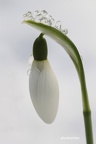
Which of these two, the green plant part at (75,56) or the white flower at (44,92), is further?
the white flower at (44,92)

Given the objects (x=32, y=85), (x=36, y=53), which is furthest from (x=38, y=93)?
(x=36, y=53)

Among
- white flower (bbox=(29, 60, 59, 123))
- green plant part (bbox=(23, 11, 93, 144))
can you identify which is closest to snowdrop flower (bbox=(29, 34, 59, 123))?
white flower (bbox=(29, 60, 59, 123))

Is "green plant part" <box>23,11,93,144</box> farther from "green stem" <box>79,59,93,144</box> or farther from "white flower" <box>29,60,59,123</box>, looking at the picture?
"white flower" <box>29,60,59,123</box>

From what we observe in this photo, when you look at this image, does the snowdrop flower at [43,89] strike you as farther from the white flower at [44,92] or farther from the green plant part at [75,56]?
the green plant part at [75,56]

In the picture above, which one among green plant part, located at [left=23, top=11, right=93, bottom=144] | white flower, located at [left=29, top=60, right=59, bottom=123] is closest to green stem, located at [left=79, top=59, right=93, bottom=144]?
green plant part, located at [left=23, top=11, right=93, bottom=144]

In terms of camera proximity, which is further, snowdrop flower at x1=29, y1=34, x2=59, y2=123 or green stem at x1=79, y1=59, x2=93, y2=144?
snowdrop flower at x1=29, y1=34, x2=59, y2=123

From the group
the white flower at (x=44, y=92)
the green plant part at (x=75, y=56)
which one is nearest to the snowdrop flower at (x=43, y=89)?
the white flower at (x=44, y=92)

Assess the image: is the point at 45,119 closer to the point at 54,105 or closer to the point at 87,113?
the point at 54,105
